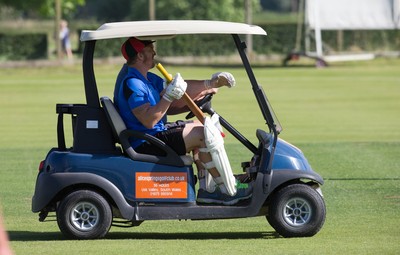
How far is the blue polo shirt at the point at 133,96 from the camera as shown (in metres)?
8.04

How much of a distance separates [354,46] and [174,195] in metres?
42.5

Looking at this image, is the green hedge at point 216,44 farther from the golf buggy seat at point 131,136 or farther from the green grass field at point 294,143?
the golf buggy seat at point 131,136

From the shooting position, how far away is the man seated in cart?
7980 millimetres

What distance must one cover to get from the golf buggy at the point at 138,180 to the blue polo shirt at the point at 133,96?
0.25ft

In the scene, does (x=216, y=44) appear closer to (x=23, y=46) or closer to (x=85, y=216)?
(x=23, y=46)

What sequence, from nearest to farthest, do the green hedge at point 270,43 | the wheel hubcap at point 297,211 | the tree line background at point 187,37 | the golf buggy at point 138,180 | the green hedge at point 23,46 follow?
the golf buggy at point 138,180 < the wheel hubcap at point 297,211 < the green hedge at point 23,46 < the tree line background at point 187,37 < the green hedge at point 270,43

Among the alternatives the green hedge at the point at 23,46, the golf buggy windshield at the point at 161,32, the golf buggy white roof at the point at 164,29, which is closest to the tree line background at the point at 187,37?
the green hedge at the point at 23,46

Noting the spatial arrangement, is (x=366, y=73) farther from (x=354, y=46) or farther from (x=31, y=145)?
(x=31, y=145)

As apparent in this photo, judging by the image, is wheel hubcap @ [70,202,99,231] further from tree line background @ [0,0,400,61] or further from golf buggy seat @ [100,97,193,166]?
tree line background @ [0,0,400,61]

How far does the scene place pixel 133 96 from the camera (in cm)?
802

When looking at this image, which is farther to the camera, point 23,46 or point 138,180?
point 23,46

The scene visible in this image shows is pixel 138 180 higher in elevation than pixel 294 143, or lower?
higher

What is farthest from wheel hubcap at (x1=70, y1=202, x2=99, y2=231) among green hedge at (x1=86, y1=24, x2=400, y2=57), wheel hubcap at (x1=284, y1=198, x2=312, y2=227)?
green hedge at (x1=86, y1=24, x2=400, y2=57)

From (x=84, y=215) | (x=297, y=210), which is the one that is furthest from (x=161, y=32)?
(x=297, y=210)
